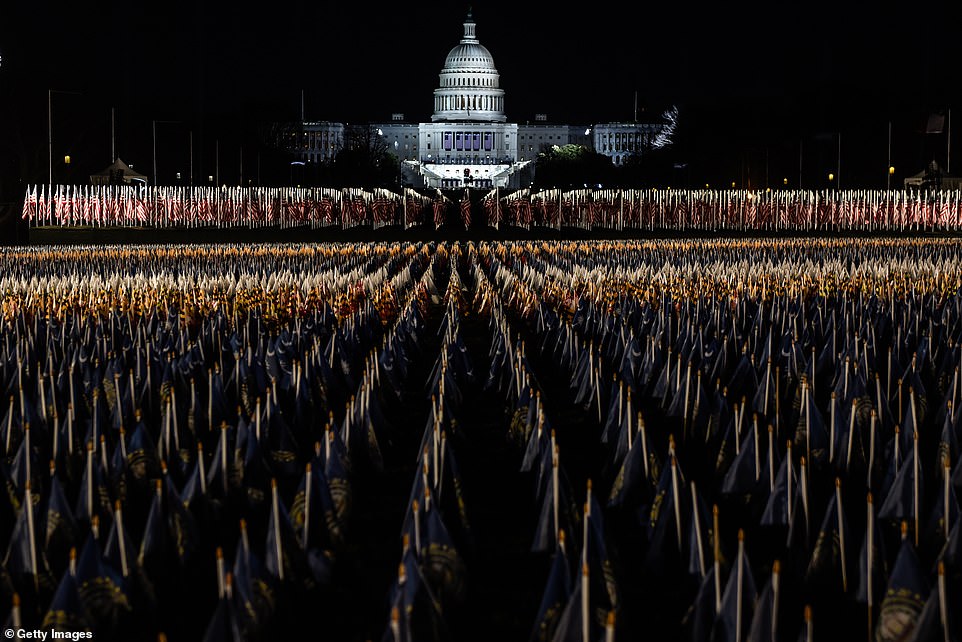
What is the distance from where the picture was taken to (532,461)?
358 inches

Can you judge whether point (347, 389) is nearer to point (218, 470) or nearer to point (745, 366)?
point (745, 366)

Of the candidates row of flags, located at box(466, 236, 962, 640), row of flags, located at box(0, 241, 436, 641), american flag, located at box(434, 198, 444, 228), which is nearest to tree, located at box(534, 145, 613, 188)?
american flag, located at box(434, 198, 444, 228)

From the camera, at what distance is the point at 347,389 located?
488 inches

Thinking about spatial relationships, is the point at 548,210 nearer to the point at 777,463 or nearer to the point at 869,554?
the point at 777,463

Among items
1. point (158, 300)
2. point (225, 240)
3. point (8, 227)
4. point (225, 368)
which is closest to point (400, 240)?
point (225, 240)

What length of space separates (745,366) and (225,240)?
35.9 meters

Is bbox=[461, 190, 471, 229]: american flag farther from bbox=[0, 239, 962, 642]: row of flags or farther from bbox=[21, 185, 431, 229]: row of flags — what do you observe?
bbox=[0, 239, 962, 642]: row of flags

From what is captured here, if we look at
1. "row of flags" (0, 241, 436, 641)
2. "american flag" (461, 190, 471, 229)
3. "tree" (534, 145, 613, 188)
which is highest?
"tree" (534, 145, 613, 188)

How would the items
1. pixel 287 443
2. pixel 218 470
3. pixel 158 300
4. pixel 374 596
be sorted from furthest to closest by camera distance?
pixel 158 300
pixel 287 443
pixel 218 470
pixel 374 596

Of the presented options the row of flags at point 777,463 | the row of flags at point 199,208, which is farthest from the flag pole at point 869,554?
the row of flags at point 199,208

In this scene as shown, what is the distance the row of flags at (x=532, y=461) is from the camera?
19.0 ft

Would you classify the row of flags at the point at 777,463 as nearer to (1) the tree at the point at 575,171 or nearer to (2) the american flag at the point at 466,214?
(2) the american flag at the point at 466,214

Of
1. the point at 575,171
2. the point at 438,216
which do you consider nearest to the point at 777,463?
the point at 438,216

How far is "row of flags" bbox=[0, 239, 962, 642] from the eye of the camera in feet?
19.0
